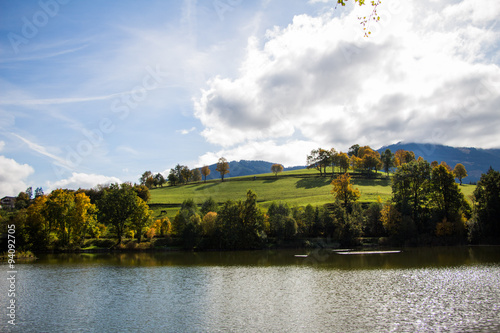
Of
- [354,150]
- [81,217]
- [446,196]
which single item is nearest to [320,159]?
[354,150]

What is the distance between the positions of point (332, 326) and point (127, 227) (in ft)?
263

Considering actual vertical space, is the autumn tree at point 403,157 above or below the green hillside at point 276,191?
above

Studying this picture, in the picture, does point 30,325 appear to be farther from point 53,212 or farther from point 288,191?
point 288,191

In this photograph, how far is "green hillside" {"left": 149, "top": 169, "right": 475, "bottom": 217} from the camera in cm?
11338

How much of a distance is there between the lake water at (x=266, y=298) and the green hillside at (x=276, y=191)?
5947cm

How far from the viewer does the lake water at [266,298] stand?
24297mm

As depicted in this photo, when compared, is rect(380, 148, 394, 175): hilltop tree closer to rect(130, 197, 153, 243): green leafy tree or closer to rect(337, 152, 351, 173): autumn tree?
rect(337, 152, 351, 173): autumn tree

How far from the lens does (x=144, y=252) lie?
8294cm

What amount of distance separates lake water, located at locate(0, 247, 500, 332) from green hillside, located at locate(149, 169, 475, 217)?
195 ft

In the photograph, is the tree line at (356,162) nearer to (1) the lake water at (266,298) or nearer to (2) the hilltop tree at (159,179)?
(2) the hilltop tree at (159,179)

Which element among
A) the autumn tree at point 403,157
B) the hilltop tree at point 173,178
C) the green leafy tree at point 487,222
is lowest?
the green leafy tree at point 487,222

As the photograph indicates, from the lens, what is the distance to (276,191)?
133625 mm

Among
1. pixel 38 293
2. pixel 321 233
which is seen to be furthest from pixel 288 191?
pixel 38 293

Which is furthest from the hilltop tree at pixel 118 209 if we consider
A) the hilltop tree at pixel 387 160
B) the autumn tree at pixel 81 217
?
the hilltop tree at pixel 387 160
